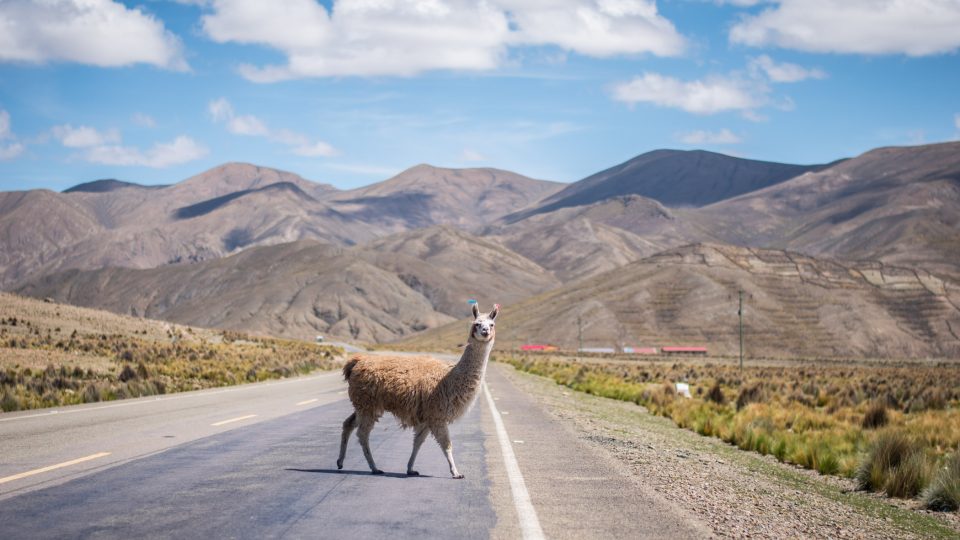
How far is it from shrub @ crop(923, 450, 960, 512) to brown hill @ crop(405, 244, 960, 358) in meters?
107

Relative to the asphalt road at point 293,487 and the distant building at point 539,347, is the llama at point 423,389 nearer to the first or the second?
the asphalt road at point 293,487

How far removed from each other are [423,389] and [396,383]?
1.11ft

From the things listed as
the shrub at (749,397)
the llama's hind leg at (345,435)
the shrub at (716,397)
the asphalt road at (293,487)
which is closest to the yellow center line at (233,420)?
the asphalt road at (293,487)

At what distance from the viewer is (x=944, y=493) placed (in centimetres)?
1174

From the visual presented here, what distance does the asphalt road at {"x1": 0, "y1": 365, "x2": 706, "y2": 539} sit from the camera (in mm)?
7738

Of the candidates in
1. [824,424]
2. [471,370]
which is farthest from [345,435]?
[824,424]

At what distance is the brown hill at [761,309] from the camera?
4729 inches

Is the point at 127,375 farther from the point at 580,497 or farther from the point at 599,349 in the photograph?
the point at 599,349

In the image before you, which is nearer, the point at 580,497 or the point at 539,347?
the point at 580,497

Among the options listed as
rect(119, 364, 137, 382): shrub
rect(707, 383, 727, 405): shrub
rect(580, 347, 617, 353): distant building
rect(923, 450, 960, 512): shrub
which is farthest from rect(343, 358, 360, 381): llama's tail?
rect(580, 347, 617, 353): distant building

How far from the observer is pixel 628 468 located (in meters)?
12.6

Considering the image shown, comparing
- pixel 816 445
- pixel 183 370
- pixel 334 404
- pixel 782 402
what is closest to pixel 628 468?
pixel 816 445

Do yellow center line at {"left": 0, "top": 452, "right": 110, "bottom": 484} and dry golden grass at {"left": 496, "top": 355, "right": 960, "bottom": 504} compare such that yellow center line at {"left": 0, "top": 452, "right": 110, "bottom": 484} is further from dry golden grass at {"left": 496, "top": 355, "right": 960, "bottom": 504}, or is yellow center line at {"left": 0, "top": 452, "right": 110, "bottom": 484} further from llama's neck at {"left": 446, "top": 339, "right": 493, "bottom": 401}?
dry golden grass at {"left": 496, "top": 355, "right": 960, "bottom": 504}

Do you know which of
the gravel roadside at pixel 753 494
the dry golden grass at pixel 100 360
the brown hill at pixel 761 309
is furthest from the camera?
the brown hill at pixel 761 309
